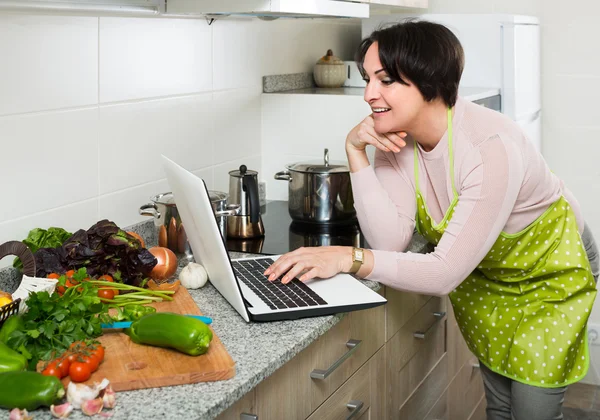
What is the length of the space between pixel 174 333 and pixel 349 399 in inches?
24.7

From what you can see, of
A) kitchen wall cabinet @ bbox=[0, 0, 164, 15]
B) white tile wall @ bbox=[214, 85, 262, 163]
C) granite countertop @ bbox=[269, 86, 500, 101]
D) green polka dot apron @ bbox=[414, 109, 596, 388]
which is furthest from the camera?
granite countertop @ bbox=[269, 86, 500, 101]

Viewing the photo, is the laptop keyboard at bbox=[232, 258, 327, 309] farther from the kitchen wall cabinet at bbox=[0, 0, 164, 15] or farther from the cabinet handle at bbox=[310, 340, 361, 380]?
the kitchen wall cabinet at bbox=[0, 0, 164, 15]

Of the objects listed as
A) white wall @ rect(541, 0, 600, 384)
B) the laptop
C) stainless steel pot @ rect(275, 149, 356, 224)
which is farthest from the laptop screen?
white wall @ rect(541, 0, 600, 384)

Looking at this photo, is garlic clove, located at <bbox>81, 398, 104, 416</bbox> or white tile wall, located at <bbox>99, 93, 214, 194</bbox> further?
white tile wall, located at <bbox>99, 93, 214, 194</bbox>

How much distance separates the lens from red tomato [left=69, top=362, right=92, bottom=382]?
Result: 122 cm

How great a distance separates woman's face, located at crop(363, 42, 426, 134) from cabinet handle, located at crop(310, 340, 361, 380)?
517mm

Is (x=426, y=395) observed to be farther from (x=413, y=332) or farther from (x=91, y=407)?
(x=91, y=407)

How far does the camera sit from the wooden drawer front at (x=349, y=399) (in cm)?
170

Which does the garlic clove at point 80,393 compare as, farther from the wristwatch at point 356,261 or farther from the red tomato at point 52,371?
the wristwatch at point 356,261

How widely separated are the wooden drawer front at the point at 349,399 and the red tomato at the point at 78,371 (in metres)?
0.55

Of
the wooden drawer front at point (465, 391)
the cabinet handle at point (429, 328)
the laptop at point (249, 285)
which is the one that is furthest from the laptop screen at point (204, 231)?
the wooden drawer front at point (465, 391)

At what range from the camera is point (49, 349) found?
129 cm

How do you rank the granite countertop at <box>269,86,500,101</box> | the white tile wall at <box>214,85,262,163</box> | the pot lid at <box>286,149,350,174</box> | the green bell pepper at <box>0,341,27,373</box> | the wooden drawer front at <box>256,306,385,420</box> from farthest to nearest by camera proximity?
1. the granite countertop at <box>269,86,500,101</box>
2. the white tile wall at <box>214,85,262,163</box>
3. the pot lid at <box>286,149,350,174</box>
4. the wooden drawer front at <box>256,306,385,420</box>
5. the green bell pepper at <box>0,341,27,373</box>

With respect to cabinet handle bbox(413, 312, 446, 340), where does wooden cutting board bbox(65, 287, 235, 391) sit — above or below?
above
